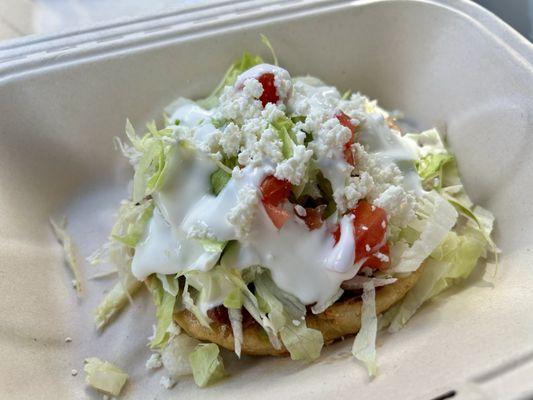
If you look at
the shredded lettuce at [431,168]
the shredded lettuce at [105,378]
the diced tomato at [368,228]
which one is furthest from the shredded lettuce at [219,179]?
the shredded lettuce at [431,168]

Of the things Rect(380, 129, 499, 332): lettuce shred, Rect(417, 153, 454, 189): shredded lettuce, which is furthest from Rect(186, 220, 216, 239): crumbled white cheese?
Rect(417, 153, 454, 189): shredded lettuce

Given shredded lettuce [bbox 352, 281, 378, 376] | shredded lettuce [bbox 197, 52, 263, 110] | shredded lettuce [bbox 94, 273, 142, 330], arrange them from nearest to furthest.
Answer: shredded lettuce [bbox 352, 281, 378, 376], shredded lettuce [bbox 94, 273, 142, 330], shredded lettuce [bbox 197, 52, 263, 110]

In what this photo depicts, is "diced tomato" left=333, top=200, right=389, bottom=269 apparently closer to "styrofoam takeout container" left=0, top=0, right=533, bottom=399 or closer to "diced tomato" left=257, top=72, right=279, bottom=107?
"styrofoam takeout container" left=0, top=0, right=533, bottom=399

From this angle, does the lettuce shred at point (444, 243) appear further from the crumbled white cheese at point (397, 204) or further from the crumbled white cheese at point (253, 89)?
the crumbled white cheese at point (253, 89)

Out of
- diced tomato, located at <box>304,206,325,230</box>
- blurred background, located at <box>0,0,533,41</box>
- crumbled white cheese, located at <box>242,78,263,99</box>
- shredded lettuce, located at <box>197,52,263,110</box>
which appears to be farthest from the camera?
Result: blurred background, located at <box>0,0,533,41</box>

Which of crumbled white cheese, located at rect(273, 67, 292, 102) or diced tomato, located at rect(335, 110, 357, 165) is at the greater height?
crumbled white cheese, located at rect(273, 67, 292, 102)

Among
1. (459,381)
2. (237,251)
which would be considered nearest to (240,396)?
(237,251)
